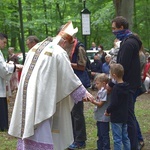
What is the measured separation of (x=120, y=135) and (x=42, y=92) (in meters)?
1.50

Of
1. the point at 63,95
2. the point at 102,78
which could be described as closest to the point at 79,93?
the point at 63,95

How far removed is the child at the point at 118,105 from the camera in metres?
5.21

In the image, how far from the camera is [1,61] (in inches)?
303

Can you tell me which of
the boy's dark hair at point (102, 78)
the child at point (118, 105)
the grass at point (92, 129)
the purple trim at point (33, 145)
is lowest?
the grass at point (92, 129)

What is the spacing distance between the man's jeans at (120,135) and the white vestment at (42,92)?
1.02 meters

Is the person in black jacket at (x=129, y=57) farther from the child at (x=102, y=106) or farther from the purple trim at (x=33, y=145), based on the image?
the purple trim at (x=33, y=145)

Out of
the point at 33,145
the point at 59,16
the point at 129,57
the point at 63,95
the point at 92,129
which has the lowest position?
the point at 92,129

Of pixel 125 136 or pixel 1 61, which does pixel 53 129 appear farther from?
pixel 1 61

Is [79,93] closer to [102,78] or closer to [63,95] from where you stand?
[63,95]

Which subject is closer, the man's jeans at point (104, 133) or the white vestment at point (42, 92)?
the white vestment at point (42, 92)

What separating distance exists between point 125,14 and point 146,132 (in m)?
6.24

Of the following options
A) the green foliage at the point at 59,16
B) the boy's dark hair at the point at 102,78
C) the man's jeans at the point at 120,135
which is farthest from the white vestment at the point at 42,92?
the green foliage at the point at 59,16

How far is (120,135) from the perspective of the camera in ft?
18.0

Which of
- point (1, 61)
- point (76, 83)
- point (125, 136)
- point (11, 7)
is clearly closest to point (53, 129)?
point (76, 83)
